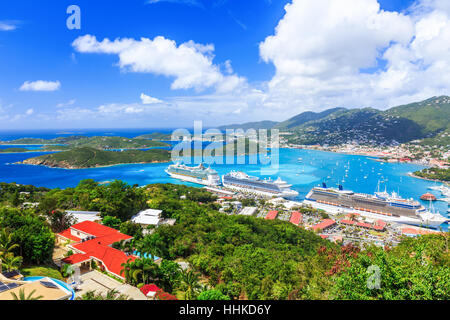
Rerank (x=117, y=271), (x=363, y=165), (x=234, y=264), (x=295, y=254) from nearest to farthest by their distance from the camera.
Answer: (x=117, y=271) < (x=234, y=264) < (x=295, y=254) < (x=363, y=165)

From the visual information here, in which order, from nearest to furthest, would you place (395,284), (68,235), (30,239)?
(395,284)
(30,239)
(68,235)

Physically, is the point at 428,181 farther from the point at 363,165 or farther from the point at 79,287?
the point at 79,287

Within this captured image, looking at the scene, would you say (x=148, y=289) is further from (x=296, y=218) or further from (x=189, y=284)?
(x=296, y=218)

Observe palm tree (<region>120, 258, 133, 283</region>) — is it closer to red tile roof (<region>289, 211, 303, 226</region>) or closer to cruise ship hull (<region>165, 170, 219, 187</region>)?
red tile roof (<region>289, 211, 303, 226</region>)

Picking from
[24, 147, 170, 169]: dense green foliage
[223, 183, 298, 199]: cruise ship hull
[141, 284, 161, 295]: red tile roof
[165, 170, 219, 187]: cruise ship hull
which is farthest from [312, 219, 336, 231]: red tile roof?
[24, 147, 170, 169]: dense green foliage

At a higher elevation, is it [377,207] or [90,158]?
[90,158]

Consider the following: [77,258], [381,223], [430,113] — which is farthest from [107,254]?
[430,113]
